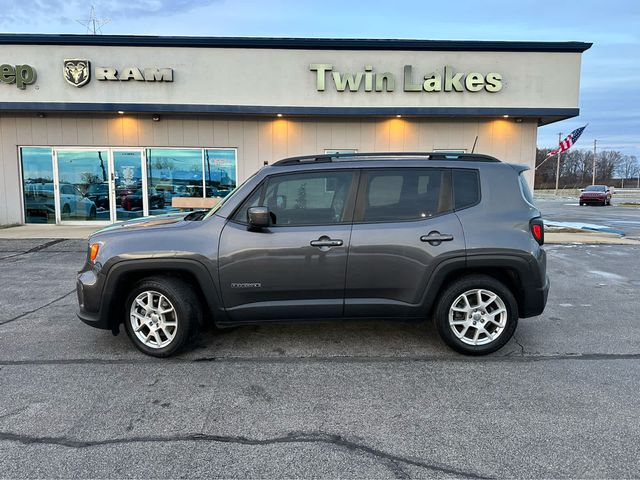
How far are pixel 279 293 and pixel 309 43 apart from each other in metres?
10.8

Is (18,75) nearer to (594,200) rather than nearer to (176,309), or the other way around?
(176,309)

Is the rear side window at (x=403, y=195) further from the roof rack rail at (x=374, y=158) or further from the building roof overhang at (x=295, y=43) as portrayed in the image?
the building roof overhang at (x=295, y=43)

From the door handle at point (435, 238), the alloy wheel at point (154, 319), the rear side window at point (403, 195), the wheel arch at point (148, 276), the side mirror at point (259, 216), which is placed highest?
the rear side window at point (403, 195)

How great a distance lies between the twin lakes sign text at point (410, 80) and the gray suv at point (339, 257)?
31.1ft

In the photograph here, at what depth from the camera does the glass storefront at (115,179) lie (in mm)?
13812

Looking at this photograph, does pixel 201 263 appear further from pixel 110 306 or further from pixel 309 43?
pixel 309 43

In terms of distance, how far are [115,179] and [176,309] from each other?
11300 millimetres

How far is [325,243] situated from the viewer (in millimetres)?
4066

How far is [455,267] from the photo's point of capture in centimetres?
416

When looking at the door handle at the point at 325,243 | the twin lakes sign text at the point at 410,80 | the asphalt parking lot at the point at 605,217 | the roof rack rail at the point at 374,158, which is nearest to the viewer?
the door handle at the point at 325,243

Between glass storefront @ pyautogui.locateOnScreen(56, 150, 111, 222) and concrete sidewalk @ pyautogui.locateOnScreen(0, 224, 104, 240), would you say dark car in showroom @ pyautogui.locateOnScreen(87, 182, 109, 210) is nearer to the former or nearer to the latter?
glass storefront @ pyautogui.locateOnScreen(56, 150, 111, 222)

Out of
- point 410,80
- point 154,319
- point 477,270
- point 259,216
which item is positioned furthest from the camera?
point 410,80

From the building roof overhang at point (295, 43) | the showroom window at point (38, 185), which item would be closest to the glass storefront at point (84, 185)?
the showroom window at point (38, 185)

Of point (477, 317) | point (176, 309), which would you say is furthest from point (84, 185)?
point (477, 317)
